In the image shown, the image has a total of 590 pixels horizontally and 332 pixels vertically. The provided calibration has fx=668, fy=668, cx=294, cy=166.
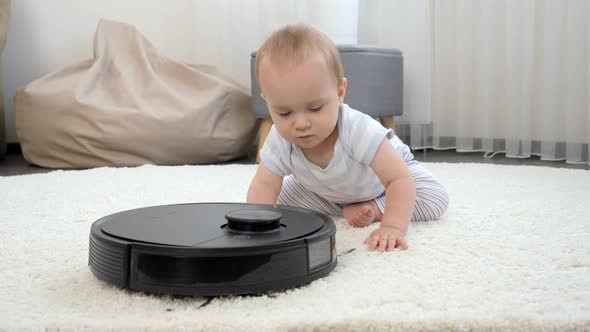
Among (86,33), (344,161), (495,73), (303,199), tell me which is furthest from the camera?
(86,33)

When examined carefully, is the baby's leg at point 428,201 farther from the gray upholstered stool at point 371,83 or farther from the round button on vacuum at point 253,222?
the gray upholstered stool at point 371,83

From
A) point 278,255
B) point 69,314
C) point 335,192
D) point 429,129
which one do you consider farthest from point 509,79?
point 69,314

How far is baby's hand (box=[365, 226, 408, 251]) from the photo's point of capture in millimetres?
946

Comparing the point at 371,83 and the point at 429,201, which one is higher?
the point at 371,83

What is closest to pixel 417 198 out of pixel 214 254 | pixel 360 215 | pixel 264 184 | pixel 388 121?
pixel 360 215

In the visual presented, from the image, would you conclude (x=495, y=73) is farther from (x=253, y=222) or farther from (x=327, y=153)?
(x=253, y=222)

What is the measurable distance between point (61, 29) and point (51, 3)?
119 mm

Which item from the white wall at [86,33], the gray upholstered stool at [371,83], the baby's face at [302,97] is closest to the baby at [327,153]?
the baby's face at [302,97]

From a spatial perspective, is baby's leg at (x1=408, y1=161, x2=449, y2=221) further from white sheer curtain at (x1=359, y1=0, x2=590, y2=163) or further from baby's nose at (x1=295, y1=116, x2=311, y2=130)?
white sheer curtain at (x1=359, y1=0, x2=590, y2=163)

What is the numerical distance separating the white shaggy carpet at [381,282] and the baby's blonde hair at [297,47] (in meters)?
0.27

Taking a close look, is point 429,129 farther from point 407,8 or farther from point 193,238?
point 193,238

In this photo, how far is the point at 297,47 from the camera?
0.94 metres

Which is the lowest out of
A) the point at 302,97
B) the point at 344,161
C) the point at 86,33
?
the point at 344,161

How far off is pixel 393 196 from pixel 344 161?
100mm
